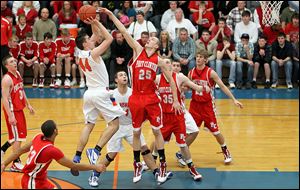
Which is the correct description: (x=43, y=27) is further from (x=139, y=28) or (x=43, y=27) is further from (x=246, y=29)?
(x=246, y=29)

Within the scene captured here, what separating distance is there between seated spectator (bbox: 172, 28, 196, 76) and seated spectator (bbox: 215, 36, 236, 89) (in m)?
0.66

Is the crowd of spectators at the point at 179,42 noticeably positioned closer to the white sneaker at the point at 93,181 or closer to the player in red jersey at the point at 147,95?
the player in red jersey at the point at 147,95

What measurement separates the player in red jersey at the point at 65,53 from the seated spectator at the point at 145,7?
7.47 feet

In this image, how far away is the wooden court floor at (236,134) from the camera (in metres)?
10.5

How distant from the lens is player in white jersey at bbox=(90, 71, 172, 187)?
9.56 m

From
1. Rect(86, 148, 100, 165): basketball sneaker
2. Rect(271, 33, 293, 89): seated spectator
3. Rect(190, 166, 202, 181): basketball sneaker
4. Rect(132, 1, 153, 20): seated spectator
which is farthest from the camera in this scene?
Rect(132, 1, 153, 20): seated spectator

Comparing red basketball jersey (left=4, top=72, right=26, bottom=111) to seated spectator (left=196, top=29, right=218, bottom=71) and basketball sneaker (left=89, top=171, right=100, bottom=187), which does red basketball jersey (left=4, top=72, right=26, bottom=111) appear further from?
seated spectator (left=196, top=29, right=218, bottom=71)

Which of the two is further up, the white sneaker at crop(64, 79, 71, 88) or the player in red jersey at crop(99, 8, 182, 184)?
the player in red jersey at crop(99, 8, 182, 184)

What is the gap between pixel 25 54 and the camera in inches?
676

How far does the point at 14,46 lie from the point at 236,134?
699 cm

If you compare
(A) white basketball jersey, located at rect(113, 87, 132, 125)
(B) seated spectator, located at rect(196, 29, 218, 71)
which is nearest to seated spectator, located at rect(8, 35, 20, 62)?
(B) seated spectator, located at rect(196, 29, 218, 71)

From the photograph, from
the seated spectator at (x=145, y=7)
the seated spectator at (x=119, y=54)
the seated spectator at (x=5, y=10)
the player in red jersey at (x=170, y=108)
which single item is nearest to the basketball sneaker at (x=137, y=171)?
the player in red jersey at (x=170, y=108)

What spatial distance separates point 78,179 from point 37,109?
5.11 meters

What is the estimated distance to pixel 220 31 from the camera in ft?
56.8
